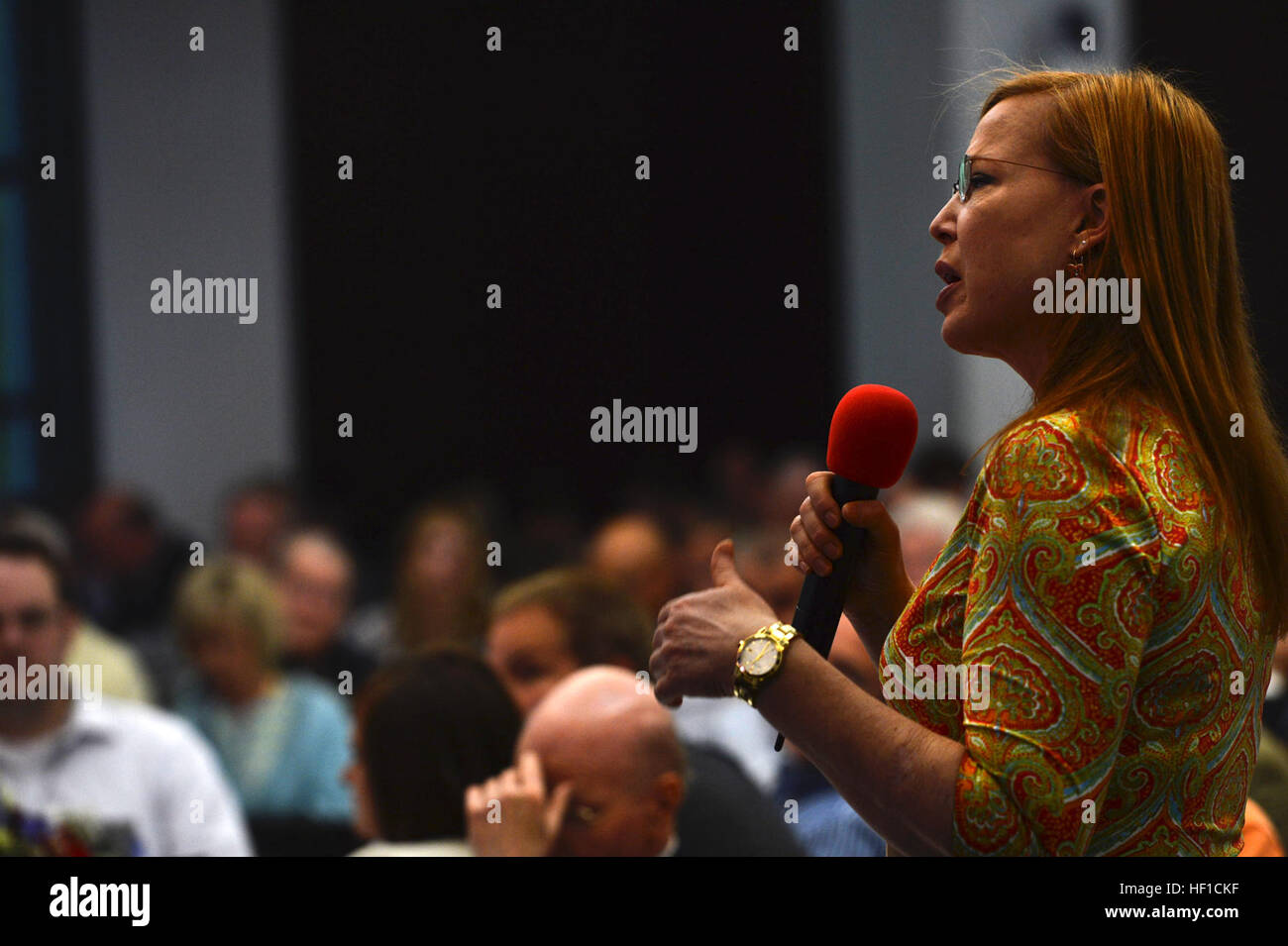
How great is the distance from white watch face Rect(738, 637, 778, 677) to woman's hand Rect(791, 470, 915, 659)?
14cm

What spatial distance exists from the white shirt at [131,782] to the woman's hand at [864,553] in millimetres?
2276

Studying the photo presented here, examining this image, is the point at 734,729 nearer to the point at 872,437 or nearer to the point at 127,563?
the point at 872,437

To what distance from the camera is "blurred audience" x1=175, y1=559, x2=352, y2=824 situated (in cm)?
459

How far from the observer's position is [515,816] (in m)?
2.25

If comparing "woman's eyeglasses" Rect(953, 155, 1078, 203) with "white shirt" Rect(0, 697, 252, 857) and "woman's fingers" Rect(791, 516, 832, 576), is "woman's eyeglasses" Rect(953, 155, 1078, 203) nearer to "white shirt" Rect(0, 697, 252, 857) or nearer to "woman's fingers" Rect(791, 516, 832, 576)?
"woman's fingers" Rect(791, 516, 832, 576)

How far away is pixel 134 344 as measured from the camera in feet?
25.7

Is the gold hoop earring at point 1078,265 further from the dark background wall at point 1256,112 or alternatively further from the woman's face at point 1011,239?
the dark background wall at point 1256,112

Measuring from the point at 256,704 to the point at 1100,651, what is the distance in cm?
399

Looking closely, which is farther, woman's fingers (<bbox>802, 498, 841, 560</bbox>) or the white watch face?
woman's fingers (<bbox>802, 498, 841, 560</bbox>)

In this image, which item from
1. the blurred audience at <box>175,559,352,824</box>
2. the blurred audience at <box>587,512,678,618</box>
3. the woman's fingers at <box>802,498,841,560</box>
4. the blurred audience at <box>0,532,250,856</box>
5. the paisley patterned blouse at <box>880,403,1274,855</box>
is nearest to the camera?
the paisley patterned blouse at <box>880,403,1274,855</box>

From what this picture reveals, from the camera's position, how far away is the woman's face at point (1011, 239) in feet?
4.36

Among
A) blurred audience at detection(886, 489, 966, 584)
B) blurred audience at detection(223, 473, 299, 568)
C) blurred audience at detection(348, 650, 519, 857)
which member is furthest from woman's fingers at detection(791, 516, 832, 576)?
blurred audience at detection(223, 473, 299, 568)

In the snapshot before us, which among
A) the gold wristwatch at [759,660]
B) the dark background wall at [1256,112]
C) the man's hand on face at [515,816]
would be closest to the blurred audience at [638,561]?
the dark background wall at [1256,112]

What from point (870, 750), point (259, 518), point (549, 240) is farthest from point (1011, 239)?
point (549, 240)
